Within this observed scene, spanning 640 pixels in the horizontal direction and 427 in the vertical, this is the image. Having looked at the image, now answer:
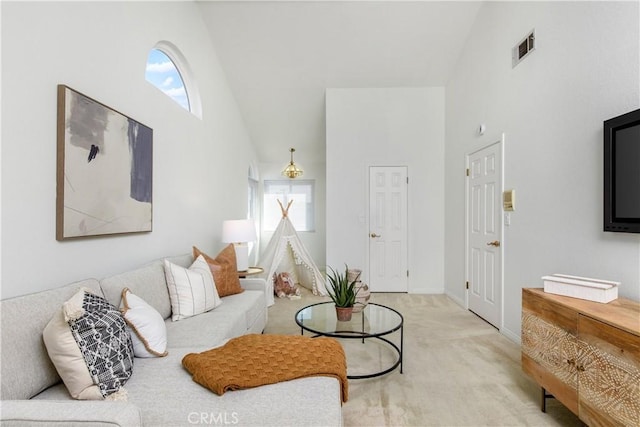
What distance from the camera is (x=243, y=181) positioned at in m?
5.59

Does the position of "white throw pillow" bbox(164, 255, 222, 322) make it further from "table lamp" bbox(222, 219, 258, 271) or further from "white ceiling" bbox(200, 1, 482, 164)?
"white ceiling" bbox(200, 1, 482, 164)

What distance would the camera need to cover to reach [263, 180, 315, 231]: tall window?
707 centimetres

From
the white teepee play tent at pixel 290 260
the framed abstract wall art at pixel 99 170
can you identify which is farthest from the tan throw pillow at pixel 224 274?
the white teepee play tent at pixel 290 260

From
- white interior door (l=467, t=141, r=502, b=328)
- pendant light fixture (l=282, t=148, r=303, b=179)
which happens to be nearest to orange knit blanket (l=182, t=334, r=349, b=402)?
white interior door (l=467, t=141, r=502, b=328)

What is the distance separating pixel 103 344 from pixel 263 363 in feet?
2.15

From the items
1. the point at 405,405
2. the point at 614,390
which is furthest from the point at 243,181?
the point at 614,390

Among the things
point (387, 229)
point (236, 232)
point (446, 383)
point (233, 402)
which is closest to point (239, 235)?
point (236, 232)

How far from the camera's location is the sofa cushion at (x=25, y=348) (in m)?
1.27

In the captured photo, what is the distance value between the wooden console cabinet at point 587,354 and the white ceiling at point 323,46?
11.2 feet

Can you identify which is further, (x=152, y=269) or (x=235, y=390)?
(x=152, y=269)

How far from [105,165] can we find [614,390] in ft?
9.44

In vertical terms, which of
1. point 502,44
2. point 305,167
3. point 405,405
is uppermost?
point 502,44

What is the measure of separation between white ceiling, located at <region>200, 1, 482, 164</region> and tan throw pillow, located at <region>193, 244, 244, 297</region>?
2.76 metres

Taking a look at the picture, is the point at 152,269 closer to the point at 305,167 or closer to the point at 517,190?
the point at 517,190
